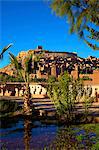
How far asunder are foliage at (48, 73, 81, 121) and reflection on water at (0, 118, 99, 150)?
5.31 ft

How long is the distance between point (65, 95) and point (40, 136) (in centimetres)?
449

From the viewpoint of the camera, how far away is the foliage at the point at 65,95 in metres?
17.3

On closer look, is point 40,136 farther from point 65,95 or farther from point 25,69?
point 25,69

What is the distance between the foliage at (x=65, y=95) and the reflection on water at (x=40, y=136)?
1.62 meters

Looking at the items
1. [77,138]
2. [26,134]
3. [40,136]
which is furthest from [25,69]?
[77,138]

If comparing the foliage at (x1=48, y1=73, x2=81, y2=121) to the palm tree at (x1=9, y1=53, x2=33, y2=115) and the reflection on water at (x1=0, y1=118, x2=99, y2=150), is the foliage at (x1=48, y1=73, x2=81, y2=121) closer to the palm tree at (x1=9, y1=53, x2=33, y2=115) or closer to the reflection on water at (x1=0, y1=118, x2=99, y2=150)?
the palm tree at (x1=9, y1=53, x2=33, y2=115)

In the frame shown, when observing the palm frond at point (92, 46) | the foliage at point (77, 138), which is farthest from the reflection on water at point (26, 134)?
the palm frond at point (92, 46)

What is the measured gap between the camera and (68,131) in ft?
46.5

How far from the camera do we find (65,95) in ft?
57.0

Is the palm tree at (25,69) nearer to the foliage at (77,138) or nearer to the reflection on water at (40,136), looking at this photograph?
the reflection on water at (40,136)

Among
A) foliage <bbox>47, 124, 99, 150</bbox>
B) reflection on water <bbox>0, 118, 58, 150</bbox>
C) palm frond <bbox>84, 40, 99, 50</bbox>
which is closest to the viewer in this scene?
foliage <bbox>47, 124, 99, 150</bbox>

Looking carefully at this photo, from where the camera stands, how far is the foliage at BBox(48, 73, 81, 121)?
17.3m

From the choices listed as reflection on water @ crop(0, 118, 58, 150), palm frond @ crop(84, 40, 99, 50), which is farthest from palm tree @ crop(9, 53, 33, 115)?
palm frond @ crop(84, 40, 99, 50)

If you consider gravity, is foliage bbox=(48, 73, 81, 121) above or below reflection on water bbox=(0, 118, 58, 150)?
above
